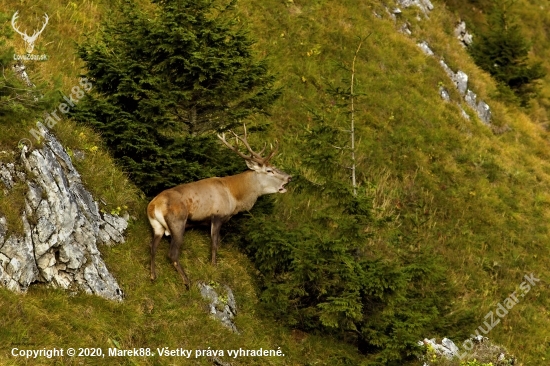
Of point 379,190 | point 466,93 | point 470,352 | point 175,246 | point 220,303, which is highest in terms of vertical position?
point 466,93

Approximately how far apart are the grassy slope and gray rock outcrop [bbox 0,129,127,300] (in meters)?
0.23

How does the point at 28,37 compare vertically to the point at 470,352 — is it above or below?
below

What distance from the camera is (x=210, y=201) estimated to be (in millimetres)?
10586

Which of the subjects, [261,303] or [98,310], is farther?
[261,303]

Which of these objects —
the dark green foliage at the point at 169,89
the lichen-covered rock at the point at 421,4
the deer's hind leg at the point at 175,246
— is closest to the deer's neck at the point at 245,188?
the dark green foliage at the point at 169,89

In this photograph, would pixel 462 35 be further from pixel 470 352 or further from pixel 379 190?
pixel 470 352

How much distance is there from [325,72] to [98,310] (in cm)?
1184

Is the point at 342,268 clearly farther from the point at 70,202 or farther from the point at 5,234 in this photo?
the point at 5,234

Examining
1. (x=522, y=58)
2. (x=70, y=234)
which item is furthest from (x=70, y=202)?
(x=522, y=58)

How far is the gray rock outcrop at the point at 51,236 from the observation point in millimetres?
7992

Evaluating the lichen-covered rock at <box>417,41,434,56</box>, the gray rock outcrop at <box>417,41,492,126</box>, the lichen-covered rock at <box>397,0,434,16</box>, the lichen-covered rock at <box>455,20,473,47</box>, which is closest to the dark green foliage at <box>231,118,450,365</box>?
the gray rock outcrop at <box>417,41,492,126</box>

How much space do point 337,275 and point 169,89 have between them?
161 inches

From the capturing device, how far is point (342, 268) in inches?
403

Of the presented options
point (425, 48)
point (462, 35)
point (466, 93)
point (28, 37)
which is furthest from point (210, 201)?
point (462, 35)
